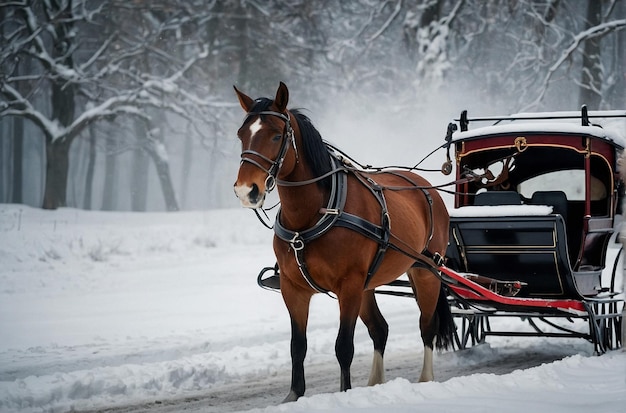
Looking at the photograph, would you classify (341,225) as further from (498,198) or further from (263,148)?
(498,198)

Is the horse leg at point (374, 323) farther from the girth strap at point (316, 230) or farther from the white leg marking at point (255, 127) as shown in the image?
the white leg marking at point (255, 127)

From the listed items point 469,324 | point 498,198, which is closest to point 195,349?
point 469,324

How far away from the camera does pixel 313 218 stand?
5.29 meters

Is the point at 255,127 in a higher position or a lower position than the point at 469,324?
higher

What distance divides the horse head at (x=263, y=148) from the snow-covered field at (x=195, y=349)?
1.34 m

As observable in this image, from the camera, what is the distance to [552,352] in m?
8.32

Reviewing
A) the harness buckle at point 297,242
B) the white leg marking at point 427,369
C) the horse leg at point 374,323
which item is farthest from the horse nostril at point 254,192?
the white leg marking at point 427,369

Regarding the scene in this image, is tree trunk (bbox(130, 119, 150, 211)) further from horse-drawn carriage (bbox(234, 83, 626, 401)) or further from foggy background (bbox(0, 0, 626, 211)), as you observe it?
horse-drawn carriage (bbox(234, 83, 626, 401))

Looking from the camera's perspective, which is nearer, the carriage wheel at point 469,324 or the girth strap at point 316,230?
the girth strap at point 316,230

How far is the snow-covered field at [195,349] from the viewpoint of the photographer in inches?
201

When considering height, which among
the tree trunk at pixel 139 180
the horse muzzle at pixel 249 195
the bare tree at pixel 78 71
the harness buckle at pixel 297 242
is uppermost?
the bare tree at pixel 78 71

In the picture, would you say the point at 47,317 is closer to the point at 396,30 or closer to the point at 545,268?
the point at 545,268

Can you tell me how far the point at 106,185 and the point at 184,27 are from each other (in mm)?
16958

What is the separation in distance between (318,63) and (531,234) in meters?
19.1
